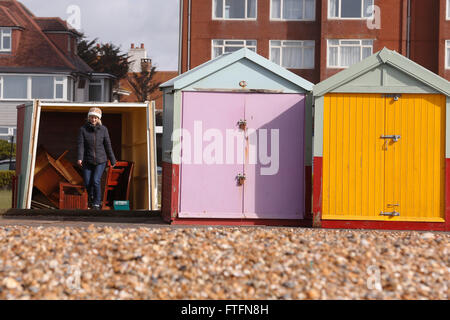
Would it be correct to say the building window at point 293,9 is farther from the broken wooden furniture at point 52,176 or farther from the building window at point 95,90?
the broken wooden furniture at point 52,176

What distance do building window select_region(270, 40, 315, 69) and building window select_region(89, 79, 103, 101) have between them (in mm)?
17616

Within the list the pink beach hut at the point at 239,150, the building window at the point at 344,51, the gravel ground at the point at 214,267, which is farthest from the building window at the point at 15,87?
the gravel ground at the point at 214,267

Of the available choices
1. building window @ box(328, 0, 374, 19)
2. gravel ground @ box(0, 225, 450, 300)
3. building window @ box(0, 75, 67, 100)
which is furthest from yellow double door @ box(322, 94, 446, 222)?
building window @ box(0, 75, 67, 100)

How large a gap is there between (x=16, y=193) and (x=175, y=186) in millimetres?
4526

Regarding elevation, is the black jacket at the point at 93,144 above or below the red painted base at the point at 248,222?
above

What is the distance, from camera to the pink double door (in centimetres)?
1340

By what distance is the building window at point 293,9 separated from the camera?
125 ft

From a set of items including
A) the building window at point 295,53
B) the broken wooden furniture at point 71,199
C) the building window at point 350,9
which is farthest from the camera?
the building window at point 295,53

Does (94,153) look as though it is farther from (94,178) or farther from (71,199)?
(71,199)
